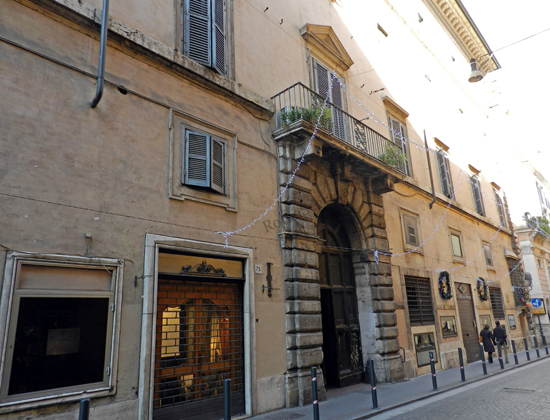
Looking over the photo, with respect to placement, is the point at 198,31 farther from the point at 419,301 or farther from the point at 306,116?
the point at 419,301

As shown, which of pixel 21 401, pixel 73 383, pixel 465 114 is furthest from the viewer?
pixel 465 114

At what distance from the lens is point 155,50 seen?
7.70 meters

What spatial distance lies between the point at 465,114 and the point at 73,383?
23.7 m

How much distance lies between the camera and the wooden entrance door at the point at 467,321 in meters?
16.0

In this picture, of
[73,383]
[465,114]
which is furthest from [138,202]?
[465,114]

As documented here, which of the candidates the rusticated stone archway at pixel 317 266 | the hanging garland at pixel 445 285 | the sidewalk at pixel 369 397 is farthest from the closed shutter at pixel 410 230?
the sidewalk at pixel 369 397

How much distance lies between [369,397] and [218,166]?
6069mm

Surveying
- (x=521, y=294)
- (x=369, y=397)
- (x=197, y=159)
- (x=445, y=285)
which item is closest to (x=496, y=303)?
(x=521, y=294)

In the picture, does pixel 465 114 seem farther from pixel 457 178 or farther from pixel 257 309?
pixel 257 309

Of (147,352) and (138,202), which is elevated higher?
(138,202)

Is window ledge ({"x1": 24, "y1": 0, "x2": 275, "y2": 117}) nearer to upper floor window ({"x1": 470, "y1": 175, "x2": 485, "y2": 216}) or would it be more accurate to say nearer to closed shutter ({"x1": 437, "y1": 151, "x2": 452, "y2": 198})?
closed shutter ({"x1": 437, "y1": 151, "x2": 452, "y2": 198})

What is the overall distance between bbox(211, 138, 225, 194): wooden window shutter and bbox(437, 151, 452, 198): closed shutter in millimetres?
12269

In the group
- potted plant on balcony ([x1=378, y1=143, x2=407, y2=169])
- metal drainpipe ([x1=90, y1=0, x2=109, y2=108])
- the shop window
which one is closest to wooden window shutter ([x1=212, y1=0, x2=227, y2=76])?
metal drainpipe ([x1=90, y1=0, x2=109, y2=108])

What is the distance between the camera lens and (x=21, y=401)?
509cm
